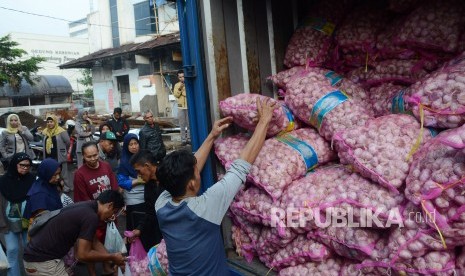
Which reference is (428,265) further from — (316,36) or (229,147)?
(316,36)

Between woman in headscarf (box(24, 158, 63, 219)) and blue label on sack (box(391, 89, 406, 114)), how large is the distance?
3052 millimetres

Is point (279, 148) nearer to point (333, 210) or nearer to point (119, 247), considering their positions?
point (333, 210)

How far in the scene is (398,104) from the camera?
89.7 inches

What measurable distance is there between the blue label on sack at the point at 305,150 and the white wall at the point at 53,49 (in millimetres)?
46054

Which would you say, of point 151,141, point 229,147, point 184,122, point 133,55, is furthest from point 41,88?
point 229,147

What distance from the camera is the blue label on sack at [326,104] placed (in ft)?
7.80

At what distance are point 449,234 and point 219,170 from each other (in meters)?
1.53

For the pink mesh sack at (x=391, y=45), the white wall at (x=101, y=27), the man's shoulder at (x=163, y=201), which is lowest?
the man's shoulder at (x=163, y=201)

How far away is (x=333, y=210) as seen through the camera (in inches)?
76.8

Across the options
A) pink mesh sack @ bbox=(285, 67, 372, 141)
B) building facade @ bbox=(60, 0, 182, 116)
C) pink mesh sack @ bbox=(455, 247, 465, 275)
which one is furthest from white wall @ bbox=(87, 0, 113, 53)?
pink mesh sack @ bbox=(455, 247, 465, 275)

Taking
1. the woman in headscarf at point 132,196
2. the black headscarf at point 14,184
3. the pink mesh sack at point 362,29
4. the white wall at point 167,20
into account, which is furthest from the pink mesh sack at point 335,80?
the white wall at point 167,20

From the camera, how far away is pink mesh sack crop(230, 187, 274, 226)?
89.6 inches

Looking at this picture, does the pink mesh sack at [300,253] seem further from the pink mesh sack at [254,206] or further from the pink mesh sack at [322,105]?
the pink mesh sack at [322,105]

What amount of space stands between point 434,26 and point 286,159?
1.14 m
